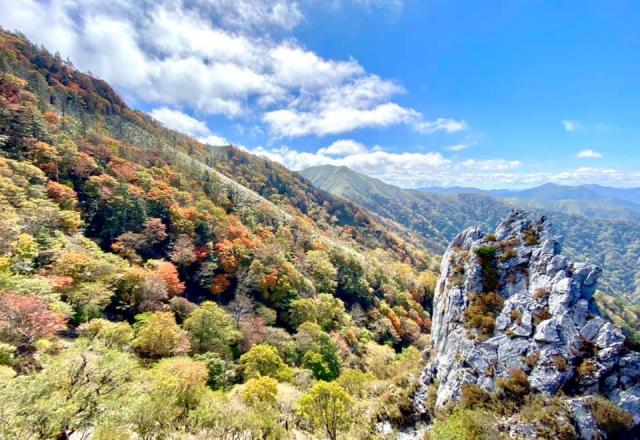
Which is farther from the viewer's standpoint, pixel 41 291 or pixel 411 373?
pixel 411 373

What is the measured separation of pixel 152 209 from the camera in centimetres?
7375

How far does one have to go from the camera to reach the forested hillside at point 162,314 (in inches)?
863

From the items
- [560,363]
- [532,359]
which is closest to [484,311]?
[532,359]

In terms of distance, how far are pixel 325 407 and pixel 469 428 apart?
1256 centimetres

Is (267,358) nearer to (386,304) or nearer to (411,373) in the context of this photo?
(411,373)

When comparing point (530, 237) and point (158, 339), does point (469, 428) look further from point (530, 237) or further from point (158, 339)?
point (158, 339)

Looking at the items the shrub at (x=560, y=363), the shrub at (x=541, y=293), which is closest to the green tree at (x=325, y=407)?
the shrub at (x=560, y=363)

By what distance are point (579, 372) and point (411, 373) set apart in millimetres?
19225

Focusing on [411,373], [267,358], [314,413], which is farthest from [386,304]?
[314,413]

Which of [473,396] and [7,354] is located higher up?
[7,354]

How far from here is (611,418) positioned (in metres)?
22.0

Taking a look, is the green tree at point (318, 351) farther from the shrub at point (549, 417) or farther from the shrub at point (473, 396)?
the shrub at point (549, 417)

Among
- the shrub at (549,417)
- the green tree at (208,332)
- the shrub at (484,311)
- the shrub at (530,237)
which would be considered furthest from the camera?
the green tree at (208,332)

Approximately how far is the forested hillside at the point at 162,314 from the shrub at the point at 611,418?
17.0 metres
